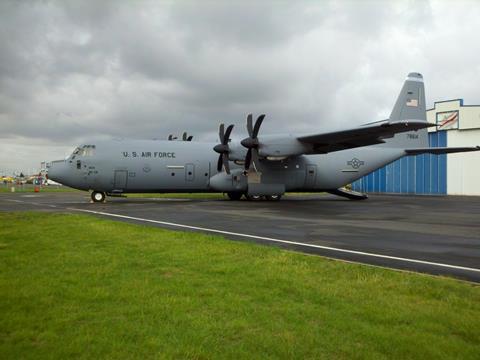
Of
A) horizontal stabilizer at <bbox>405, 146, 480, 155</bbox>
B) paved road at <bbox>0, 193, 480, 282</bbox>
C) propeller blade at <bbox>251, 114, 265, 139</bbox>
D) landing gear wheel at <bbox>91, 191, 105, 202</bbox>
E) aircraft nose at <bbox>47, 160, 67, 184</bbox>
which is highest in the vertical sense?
propeller blade at <bbox>251, 114, 265, 139</bbox>

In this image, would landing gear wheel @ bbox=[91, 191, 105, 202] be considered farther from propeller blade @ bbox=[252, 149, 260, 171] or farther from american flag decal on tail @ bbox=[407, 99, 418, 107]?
american flag decal on tail @ bbox=[407, 99, 418, 107]

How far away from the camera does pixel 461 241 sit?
9781 millimetres

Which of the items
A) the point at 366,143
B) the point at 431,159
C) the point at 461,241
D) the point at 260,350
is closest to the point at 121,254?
the point at 260,350

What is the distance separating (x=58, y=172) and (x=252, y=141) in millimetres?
11719

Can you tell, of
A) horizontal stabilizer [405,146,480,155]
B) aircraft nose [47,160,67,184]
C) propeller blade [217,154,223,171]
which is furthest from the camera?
propeller blade [217,154,223,171]

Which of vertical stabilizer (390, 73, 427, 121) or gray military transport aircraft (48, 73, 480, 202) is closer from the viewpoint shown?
gray military transport aircraft (48, 73, 480, 202)

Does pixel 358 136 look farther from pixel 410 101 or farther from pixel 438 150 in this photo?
pixel 438 150

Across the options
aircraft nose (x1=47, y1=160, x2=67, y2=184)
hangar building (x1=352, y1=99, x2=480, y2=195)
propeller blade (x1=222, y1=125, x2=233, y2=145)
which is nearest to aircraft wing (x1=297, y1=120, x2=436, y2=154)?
propeller blade (x1=222, y1=125, x2=233, y2=145)

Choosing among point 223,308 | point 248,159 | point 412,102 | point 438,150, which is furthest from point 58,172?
point 438,150

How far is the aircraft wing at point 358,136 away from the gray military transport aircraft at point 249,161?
52mm

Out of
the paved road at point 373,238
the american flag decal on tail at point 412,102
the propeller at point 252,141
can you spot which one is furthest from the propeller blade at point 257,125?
the american flag decal on tail at point 412,102

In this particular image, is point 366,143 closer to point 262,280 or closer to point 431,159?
point 262,280

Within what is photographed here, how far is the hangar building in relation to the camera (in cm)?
4225

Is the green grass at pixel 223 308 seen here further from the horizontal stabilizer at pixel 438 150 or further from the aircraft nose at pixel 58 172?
the horizontal stabilizer at pixel 438 150
